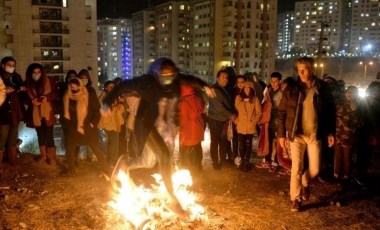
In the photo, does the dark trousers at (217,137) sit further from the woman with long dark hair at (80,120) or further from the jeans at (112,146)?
the woman with long dark hair at (80,120)

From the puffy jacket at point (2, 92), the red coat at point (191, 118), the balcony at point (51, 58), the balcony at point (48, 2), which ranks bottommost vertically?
the red coat at point (191, 118)

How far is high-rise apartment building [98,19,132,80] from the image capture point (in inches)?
5743

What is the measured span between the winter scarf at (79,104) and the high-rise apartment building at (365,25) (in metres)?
164

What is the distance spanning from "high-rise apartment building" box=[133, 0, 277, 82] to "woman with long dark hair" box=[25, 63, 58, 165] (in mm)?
85585

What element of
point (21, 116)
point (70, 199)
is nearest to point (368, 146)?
point (70, 199)

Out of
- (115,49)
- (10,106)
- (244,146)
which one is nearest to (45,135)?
(10,106)

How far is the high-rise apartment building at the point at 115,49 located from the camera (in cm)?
14588

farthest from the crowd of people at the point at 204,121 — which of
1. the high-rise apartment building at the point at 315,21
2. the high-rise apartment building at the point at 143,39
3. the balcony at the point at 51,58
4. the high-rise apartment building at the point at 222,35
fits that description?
the high-rise apartment building at the point at 315,21

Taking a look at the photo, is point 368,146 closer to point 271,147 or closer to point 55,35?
point 271,147

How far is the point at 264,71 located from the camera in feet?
328

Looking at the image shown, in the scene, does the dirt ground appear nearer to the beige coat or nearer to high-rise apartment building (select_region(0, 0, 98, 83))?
the beige coat

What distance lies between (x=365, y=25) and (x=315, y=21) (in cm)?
2062

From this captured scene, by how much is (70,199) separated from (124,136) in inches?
95.8

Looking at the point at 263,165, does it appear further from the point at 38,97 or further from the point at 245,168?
the point at 38,97
